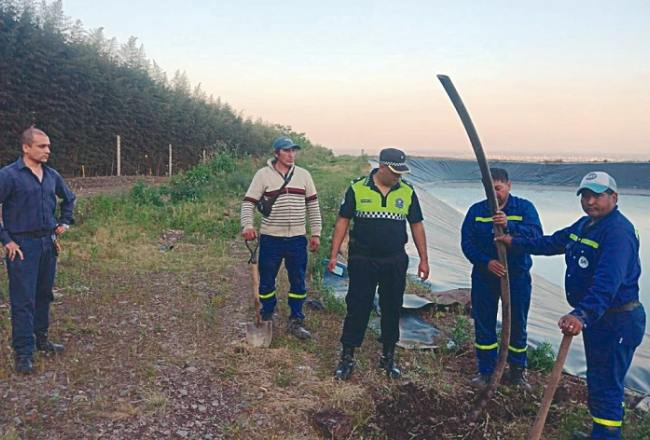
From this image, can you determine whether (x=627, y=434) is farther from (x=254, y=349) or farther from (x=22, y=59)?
(x=22, y=59)

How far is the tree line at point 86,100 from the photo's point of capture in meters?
12.0

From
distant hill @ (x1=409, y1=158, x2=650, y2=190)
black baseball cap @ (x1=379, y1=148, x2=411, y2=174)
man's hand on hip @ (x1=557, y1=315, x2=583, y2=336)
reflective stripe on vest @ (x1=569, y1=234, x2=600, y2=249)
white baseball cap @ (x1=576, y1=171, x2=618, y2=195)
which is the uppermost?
distant hill @ (x1=409, y1=158, x2=650, y2=190)

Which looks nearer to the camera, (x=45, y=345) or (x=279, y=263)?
(x=45, y=345)

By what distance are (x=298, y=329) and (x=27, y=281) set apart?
199 centimetres

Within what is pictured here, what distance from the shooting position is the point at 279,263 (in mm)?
4168

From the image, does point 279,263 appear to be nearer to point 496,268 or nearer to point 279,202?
point 279,202

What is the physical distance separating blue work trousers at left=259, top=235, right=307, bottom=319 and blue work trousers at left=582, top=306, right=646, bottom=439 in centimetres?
211

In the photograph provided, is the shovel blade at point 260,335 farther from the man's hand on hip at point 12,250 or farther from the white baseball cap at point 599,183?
the white baseball cap at point 599,183

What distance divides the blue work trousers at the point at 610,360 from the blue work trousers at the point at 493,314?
69 centimetres

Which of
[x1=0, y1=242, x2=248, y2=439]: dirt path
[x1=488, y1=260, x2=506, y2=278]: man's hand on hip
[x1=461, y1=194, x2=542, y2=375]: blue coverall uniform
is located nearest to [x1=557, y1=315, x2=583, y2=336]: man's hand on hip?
[x1=488, y1=260, x2=506, y2=278]: man's hand on hip

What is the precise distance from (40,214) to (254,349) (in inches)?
69.3

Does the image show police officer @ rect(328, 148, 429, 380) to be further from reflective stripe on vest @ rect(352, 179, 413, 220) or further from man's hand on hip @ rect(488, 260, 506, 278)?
man's hand on hip @ rect(488, 260, 506, 278)

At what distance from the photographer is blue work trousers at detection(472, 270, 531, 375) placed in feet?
11.5

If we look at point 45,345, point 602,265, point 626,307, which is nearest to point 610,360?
point 626,307
